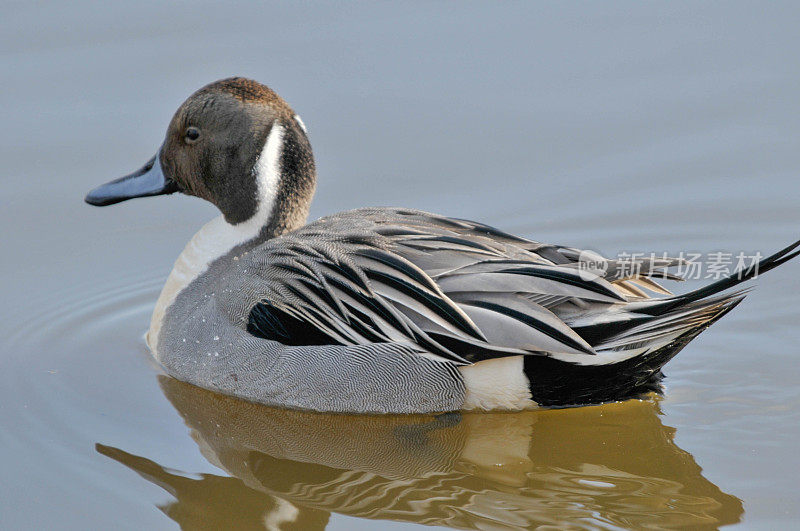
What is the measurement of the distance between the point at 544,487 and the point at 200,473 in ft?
5.01

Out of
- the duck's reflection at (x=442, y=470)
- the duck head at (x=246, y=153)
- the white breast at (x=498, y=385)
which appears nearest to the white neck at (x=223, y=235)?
the duck head at (x=246, y=153)

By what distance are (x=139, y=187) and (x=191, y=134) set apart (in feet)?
1.73

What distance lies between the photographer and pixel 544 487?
16.7 feet

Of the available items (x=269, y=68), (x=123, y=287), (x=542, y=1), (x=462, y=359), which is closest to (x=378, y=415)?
(x=462, y=359)

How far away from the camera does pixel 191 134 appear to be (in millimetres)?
5938

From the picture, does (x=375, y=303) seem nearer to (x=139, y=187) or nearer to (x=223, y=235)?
(x=223, y=235)

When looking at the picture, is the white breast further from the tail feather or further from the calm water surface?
the tail feather

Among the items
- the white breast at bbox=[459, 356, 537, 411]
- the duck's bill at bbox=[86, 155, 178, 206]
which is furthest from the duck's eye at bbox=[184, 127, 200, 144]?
the white breast at bbox=[459, 356, 537, 411]

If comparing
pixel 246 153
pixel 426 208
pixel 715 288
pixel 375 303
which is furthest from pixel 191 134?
pixel 715 288

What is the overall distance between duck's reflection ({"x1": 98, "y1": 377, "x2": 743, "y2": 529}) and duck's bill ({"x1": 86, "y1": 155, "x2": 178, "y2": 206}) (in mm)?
1118

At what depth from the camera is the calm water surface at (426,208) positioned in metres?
5.08

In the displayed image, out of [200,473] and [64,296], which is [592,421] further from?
[64,296]

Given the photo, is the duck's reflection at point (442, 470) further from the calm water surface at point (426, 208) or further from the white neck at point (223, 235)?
the white neck at point (223, 235)

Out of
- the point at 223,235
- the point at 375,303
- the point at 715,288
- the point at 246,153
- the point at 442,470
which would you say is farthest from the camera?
the point at 223,235
